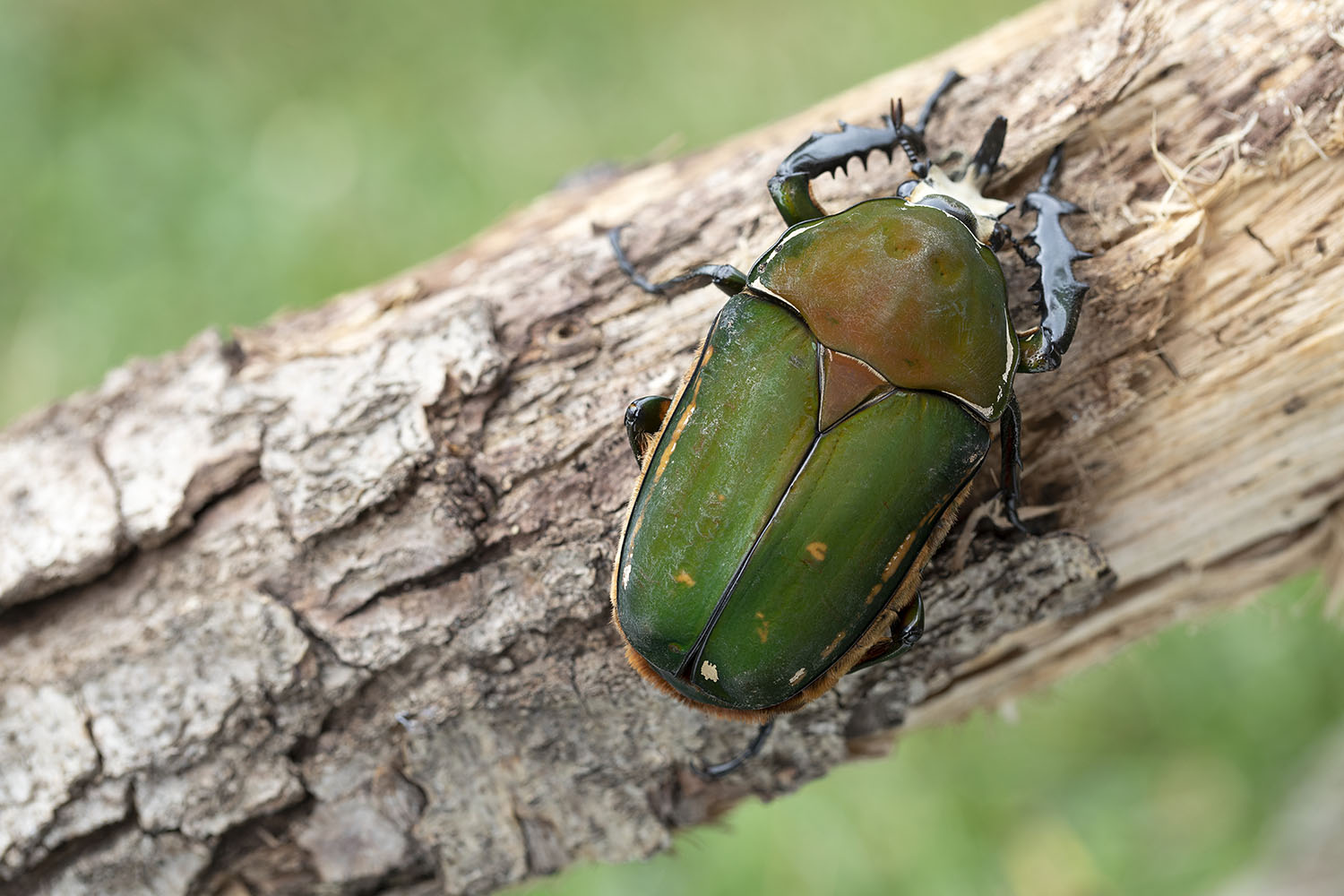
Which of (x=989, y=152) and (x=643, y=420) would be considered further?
(x=989, y=152)

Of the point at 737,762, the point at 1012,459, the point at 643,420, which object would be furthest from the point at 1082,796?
the point at 643,420

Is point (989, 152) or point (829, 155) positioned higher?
point (829, 155)

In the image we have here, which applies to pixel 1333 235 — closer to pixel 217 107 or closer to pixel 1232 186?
pixel 1232 186

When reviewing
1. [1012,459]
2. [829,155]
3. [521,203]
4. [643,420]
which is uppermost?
[521,203]

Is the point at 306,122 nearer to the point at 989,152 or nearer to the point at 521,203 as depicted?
the point at 521,203

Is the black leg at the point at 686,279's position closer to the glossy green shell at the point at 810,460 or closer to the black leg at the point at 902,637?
the glossy green shell at the point at 810,460

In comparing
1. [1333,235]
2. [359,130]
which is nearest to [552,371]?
[1333,235]
